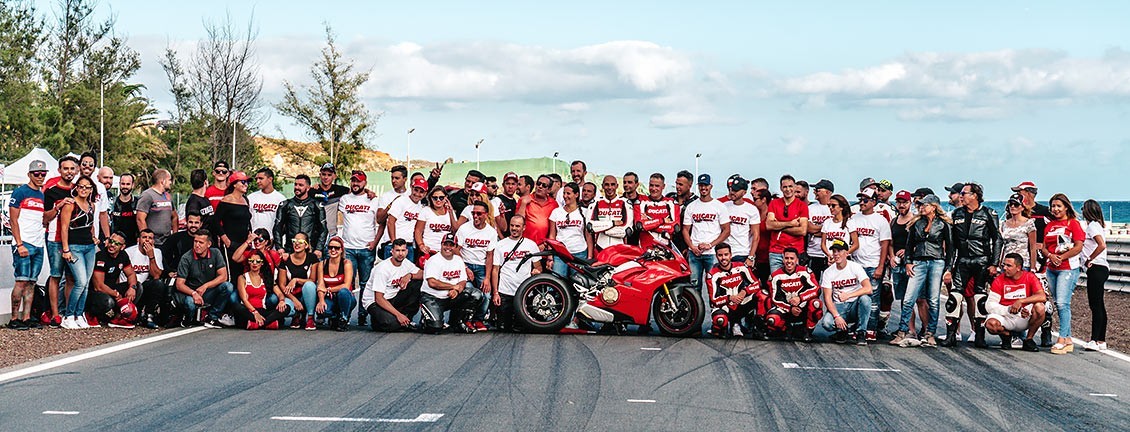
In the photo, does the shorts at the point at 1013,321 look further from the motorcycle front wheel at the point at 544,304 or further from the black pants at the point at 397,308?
the black pants at the point at 397,308

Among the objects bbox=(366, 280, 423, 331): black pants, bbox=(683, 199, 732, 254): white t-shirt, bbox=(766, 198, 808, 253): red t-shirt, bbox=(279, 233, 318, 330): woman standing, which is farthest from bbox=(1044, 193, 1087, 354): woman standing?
bbox=(279, 233, 318, 330): woman standing

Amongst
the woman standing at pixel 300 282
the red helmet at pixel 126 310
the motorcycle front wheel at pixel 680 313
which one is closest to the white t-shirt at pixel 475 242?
the woman standing at pixel 300 282

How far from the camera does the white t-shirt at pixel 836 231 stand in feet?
43.5

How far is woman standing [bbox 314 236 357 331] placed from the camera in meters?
13.4

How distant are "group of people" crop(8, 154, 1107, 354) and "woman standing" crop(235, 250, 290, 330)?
0.07ft

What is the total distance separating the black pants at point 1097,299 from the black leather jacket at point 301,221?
8.89m

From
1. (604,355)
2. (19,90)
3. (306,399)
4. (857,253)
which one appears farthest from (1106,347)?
(19,90)

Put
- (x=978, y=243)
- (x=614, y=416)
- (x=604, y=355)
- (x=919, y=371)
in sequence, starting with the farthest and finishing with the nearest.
→ 1. (x=978, y=243)
2. (x=604, y=355)
3. (x=919, y=371)
4. (x=614, y=416)

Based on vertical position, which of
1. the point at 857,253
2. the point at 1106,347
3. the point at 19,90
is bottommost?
the point at 1106,347

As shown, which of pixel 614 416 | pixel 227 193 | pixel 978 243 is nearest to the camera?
pixel 614 416

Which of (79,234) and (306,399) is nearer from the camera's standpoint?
(306,399)

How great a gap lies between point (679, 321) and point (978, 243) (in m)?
3.39

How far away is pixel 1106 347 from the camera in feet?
42.9

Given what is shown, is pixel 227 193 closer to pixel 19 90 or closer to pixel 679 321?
pixel 679 321
